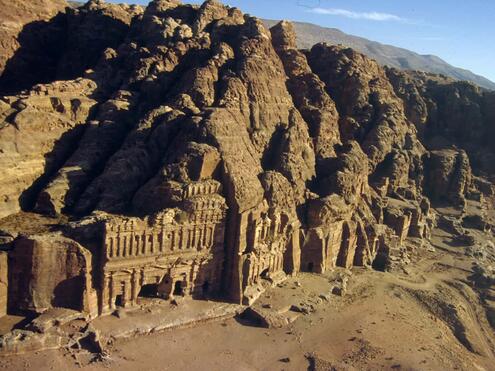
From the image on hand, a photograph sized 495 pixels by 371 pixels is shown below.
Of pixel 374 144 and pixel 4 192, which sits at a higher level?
pixel 374 144

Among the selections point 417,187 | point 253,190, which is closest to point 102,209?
point 253,190

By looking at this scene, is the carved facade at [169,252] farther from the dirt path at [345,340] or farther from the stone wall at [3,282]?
the stone wall at [3,282]

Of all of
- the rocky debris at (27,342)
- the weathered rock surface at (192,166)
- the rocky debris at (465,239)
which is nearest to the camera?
the rocky debris at (27,342)

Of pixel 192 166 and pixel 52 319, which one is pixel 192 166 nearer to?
pixel 192 166

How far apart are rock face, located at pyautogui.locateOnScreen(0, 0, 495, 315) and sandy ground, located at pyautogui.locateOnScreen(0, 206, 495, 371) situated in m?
3.23

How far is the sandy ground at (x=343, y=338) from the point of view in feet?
101

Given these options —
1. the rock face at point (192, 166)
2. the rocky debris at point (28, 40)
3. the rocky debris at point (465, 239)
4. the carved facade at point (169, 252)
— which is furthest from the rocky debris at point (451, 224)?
the rocky debris at point (28, 40)

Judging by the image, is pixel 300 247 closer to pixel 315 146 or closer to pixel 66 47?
pixel 315 146

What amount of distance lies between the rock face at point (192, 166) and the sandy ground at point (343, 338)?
127 inches

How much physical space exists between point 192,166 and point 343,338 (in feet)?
53.9

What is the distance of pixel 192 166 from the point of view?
36969 millimetres

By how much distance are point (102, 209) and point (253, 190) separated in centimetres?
1116

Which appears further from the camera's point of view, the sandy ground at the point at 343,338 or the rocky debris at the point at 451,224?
the rocky debris at the point at 451,224

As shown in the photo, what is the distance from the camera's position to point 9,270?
102 feet
